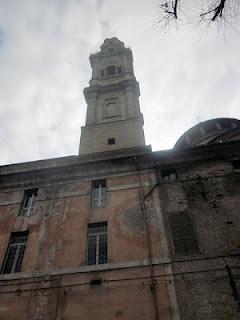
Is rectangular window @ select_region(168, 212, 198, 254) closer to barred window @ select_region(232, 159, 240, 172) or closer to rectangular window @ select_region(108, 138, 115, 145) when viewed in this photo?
barred window @ select_region(232, 159, 240, 172)

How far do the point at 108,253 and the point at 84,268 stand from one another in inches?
46.1

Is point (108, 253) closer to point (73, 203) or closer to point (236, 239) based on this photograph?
point (73, 203)

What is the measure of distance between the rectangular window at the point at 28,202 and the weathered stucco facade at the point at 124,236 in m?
0.07

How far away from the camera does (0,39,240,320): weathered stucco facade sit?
426 inches

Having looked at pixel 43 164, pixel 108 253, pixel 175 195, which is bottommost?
pixel 108 253

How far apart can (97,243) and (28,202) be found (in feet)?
16.1

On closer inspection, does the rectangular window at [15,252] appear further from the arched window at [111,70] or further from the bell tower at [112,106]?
the arched window at [111,70]

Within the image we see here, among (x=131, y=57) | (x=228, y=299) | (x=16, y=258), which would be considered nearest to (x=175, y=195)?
(x=228, y=299)

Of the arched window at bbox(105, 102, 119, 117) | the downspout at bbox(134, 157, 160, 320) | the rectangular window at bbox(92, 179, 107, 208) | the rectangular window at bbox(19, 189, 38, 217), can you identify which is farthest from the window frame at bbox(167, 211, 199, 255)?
the arched window at bbox(105, 102, 119, 117)

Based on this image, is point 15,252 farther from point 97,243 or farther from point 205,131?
point 205,131

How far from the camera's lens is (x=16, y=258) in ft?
43.3

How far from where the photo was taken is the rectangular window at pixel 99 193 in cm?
1481

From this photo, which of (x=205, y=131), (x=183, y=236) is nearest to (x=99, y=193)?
(x=183, y=236)

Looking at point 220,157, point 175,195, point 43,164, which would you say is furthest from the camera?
point 43,164
